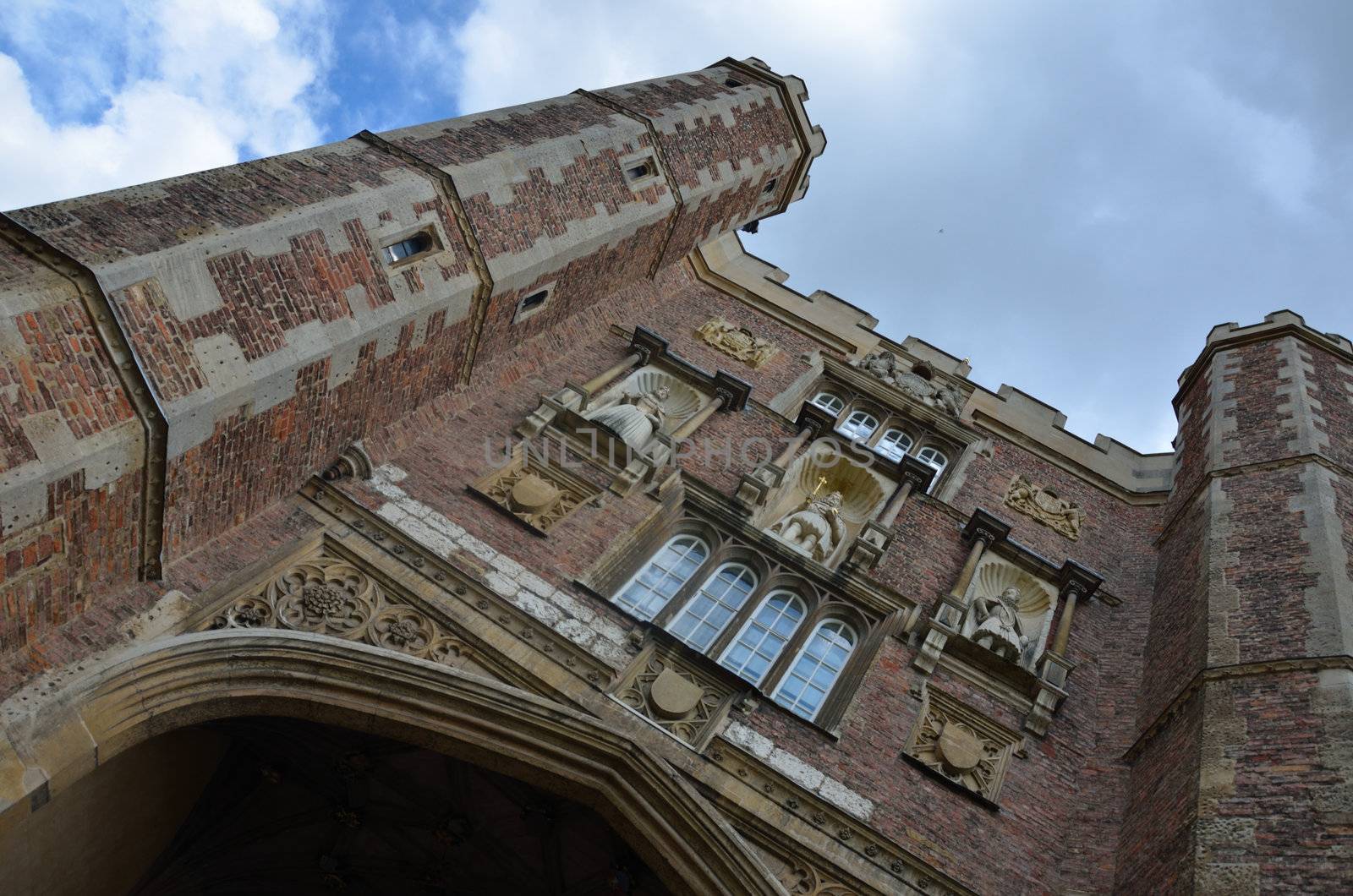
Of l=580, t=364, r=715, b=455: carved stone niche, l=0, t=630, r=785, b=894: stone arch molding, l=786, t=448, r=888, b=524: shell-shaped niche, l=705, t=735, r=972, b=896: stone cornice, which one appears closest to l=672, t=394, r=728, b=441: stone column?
l=580, t=364, r=715, b=455: carved stone niche

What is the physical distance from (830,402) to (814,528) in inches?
151

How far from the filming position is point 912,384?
15906 millimetres

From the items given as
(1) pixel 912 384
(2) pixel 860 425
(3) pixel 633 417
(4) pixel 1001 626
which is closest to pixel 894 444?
(2) pixel 860 425

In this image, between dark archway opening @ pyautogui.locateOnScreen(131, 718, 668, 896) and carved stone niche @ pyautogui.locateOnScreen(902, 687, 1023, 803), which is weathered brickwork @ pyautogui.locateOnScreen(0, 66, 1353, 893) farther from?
dark archway opening @ pyautogui.locateOnScreen(131, 718, 668, 896)

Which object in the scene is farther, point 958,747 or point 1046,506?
point 1046,506

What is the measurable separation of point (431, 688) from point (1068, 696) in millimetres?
6339

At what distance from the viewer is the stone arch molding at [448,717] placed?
303 inches

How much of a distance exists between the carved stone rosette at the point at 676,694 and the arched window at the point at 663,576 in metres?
0.75

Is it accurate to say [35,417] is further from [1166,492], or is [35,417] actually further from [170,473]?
[1166,492]

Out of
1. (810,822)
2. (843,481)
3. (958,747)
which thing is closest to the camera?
(810,822)

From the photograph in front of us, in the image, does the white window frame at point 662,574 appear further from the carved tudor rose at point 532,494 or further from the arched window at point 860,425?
the arched window at point 860,425

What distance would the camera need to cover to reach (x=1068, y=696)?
10.9 metres

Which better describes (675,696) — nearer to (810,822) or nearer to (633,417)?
(810,822)

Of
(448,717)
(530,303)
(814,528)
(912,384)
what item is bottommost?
(448,717)
